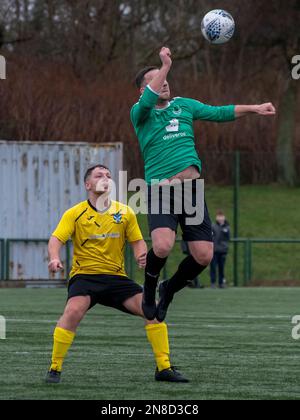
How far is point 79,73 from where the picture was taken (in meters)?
36.4

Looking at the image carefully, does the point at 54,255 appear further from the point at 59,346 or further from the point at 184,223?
the point at 184,223

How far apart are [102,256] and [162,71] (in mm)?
1394

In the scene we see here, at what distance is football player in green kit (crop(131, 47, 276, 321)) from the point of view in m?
8.22

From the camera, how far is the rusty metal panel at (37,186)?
72.6 ft

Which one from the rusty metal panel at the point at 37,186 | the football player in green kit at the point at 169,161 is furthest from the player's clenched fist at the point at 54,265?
the rusty metal panel at the point at 37,186

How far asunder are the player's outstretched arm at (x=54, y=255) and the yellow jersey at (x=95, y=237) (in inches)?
7.5

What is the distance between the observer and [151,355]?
31.0 ft

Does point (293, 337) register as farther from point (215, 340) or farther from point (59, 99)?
point (59, 99)
